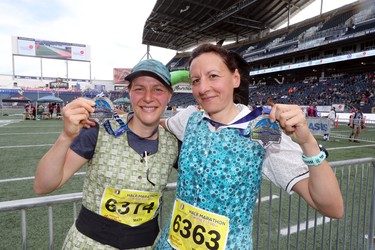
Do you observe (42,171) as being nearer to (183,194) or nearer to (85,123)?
(85,123)

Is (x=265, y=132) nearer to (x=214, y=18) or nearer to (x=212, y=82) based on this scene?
(x=212, y=82)

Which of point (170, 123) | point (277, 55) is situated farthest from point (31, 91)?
point (170, 123)

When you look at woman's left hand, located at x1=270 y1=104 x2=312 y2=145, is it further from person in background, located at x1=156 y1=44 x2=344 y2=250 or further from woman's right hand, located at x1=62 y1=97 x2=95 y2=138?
woman's right hand, located at x1=62 y1=97 x2=95 y2=138

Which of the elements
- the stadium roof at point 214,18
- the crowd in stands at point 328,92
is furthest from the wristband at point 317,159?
the stadium roof at point 214,18

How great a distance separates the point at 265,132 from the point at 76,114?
97cm

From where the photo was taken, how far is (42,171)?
1361mm

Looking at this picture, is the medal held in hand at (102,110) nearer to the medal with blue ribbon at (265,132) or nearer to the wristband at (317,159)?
the medal with blue ribbon at (265,132)

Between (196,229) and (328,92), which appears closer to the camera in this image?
(196,229)

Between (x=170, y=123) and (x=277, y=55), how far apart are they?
40.0 meters

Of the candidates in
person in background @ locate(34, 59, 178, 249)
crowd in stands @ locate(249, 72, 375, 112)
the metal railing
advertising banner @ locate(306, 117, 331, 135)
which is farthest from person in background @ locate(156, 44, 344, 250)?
crowd in stands @ locate(249, 72, 375, 112)

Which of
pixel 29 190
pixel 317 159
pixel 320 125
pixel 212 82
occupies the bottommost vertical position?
pixel 29 190

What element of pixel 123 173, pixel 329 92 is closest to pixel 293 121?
pixel 123 173

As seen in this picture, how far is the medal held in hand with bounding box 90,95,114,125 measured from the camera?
1416 mm

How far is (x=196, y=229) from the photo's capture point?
145 cm
